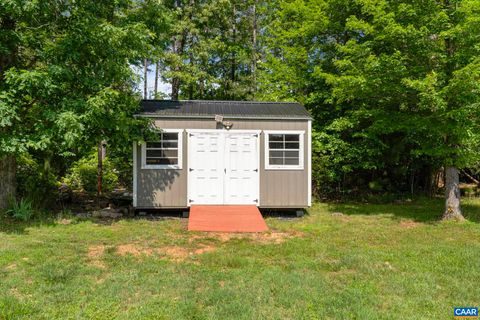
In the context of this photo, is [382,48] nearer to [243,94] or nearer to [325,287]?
[325,287]

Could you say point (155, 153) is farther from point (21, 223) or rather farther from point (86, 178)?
point (86, 178)

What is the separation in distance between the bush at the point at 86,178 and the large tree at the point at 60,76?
12.5 feet

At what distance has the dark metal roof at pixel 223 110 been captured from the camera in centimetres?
833

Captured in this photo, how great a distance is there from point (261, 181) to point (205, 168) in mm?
1501

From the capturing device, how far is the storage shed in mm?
8242

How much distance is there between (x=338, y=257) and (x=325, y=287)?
4.40ft

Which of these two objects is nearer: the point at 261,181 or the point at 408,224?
the point at 408,224

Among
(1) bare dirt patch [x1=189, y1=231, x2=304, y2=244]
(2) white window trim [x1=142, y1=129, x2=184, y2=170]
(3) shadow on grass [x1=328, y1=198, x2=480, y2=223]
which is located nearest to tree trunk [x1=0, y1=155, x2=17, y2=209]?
(2) white window trim [x1=142, y1=129, x2=184, y2=170]

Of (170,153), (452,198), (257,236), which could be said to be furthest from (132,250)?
(452,198)

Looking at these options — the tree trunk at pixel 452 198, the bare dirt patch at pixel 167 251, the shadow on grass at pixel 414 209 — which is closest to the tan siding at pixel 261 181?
the shadow on grass at pixel 414 209

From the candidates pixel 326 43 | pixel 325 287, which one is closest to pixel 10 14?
pixel 325 287

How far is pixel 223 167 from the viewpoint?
841cm

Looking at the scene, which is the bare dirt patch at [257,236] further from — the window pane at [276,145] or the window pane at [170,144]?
the window pane at [170,144]

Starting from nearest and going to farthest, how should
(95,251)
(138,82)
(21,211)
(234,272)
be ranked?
(234,272) → (95,251) → (21,211) → (138,82)
